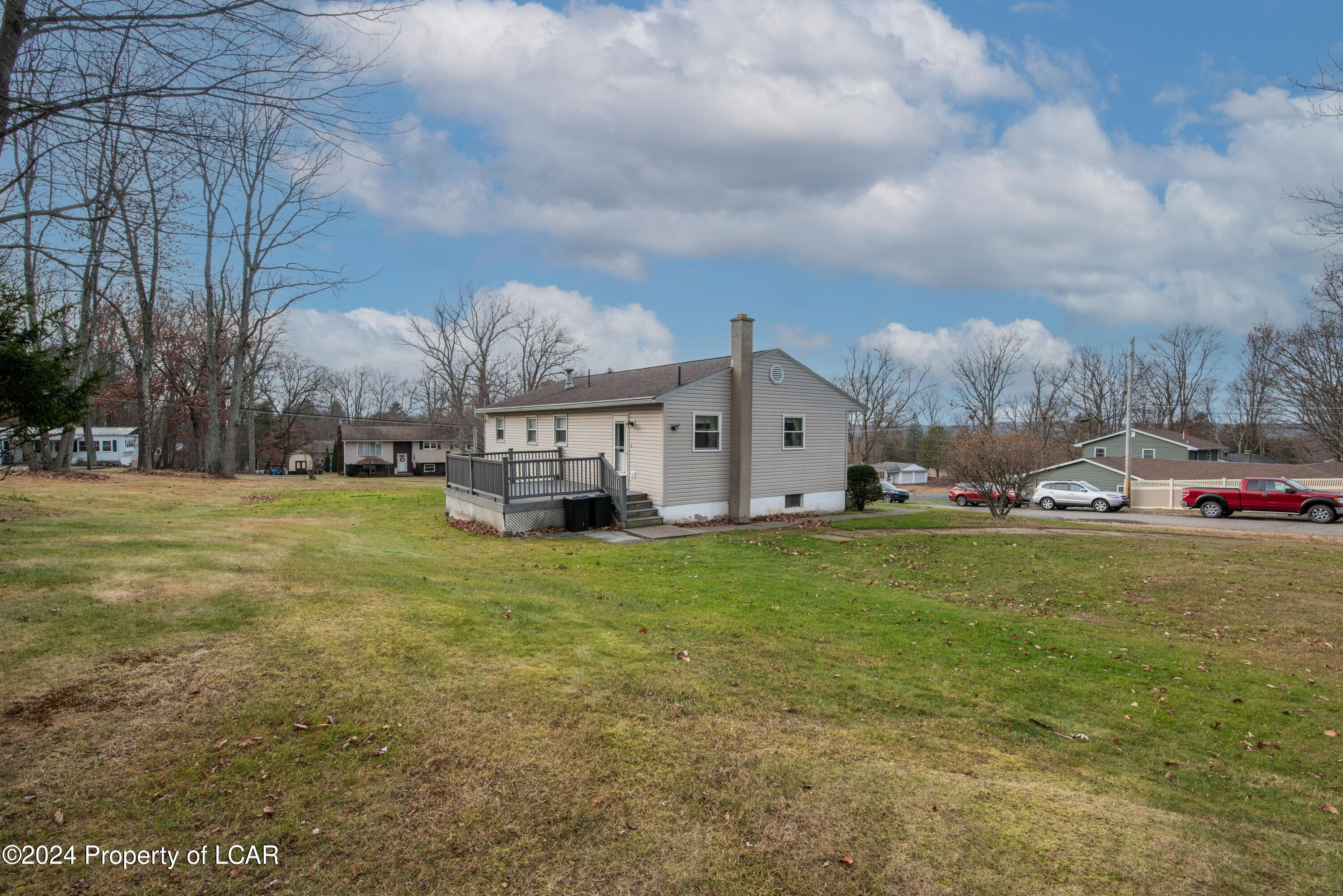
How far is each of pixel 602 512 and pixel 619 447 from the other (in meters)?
2.54

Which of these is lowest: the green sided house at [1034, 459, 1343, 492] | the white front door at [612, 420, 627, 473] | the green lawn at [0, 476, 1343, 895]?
the green lawn at [0, 476, 1343, 895]

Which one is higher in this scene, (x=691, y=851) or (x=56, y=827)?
(x=56, y=827)

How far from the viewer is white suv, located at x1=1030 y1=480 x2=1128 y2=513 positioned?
28844 millimetres

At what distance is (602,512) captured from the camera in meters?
15.5

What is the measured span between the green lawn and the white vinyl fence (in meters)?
25.6

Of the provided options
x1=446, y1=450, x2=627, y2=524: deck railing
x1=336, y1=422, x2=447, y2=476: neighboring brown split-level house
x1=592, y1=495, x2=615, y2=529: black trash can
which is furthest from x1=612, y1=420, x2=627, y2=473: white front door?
x1=336, y1=422, x2=447, y2=476: neighboring brown split-level house

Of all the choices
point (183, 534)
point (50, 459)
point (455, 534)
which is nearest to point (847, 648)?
point (183, 534)

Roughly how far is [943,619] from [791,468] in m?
11.0

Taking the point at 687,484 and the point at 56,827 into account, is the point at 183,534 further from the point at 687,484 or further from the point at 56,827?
the point at 687,484

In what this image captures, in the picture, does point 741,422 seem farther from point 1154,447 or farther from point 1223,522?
point 1154,447

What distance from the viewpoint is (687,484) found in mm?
16438

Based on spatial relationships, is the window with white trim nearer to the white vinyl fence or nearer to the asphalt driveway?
the asphalt driveway

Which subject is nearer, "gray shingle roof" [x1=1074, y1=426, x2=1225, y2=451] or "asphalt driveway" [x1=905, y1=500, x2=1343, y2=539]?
"asphalt driveway" [x1=905, y1=500, x2=1343, y2=539]

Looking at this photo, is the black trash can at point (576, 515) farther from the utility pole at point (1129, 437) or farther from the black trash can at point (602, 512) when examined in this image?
the utility pole at point (1129, 437)
